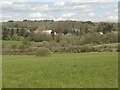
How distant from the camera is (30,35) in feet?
308

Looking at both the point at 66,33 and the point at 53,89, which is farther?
the point at 66,33

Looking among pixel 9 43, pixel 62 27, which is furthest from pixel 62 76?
pixel 62 27

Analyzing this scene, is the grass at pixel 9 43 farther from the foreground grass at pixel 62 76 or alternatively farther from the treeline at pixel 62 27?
the foreground grass at pixel 62 76

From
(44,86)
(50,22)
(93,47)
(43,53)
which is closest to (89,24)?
(50,22)

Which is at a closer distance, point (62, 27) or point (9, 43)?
point (9, 43)

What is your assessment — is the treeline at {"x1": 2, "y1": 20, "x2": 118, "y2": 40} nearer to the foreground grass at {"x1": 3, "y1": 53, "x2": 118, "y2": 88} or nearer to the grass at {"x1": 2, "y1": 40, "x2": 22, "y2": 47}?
the grass at {"x1": 2, "y1": 40, "x2": 22, "y2": 47}

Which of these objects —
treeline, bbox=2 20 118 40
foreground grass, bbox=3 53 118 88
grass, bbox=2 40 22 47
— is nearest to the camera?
foreground grass, bbox=3 53 118 88

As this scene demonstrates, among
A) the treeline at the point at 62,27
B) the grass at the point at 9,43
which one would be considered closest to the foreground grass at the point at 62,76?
the grass at the point at 9,43

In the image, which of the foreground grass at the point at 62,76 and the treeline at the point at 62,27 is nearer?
the foreground grass at the point at 62,76

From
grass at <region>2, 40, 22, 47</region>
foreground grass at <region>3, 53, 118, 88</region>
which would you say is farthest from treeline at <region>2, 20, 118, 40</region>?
foreground grass at <region>3, 53, 118, 88</region>

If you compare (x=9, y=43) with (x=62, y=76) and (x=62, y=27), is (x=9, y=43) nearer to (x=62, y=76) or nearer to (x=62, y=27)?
(x=62, y=27)

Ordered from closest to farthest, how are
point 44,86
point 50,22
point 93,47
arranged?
point 44,86 < point 93,47 < point 50,22

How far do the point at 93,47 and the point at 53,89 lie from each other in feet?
229

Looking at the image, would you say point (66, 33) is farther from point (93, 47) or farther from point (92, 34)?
point (93, 47)
